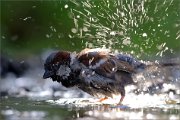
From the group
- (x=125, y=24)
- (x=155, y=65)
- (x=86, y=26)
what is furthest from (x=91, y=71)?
(x=86, y=26)

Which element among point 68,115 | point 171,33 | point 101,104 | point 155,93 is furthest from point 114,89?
point 171,33

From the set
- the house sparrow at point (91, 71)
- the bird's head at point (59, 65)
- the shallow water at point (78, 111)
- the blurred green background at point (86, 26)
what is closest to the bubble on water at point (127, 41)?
the blurred green background at point (86, 26)

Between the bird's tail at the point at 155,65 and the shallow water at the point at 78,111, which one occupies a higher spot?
the bird's tail at the point at 155,65

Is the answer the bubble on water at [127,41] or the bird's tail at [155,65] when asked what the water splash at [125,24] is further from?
the bird's tail at [155,65]

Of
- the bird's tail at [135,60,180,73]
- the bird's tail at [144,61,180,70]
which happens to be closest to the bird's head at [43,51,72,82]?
the bird's tail at [135,60,180,73]

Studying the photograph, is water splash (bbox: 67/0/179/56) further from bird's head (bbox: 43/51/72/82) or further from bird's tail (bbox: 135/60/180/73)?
bird's head (bbox: 43/51/72/82)

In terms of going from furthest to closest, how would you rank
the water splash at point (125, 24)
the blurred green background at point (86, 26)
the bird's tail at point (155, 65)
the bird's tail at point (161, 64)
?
the blurred green background at point (86, 26)
the water splash at point (125, 24)
the bird's tail at point (161, 64)
the bird's tail at point (155, 65)
